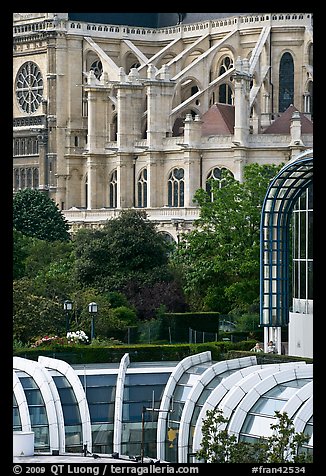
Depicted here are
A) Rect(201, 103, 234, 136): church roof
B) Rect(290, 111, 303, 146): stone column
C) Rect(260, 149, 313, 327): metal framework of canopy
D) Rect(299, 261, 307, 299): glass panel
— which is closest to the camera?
Rect(299, 261, 307, 299): glass panel

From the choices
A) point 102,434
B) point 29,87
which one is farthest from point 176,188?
point 102,434

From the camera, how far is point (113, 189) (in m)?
93.2

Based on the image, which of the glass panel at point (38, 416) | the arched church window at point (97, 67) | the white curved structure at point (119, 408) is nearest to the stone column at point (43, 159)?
the arched church window at point (97, 67)

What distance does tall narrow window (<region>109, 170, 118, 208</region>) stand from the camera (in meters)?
92.8

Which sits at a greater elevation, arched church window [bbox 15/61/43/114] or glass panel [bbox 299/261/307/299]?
arched church window [bbox 15/61/43/114]

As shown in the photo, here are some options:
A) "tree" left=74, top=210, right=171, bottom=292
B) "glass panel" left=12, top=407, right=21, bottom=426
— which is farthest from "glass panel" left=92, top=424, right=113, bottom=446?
"tree" left=74, top=210, right=171, bottom=292

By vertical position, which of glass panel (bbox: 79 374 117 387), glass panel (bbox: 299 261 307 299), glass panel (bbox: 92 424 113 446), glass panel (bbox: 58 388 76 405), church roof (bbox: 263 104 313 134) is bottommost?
glass panel (bbox: 92 424 113 446)

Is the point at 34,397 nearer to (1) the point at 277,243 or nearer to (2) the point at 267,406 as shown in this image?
(2) the point at 267,406

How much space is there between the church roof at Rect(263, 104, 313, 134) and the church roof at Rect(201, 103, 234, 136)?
7.14 feet

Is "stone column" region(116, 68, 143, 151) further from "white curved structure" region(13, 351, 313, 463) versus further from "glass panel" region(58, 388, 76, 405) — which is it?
"glass panel" region(58, 388, 76, 405)

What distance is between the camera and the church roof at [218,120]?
88581 millimetres

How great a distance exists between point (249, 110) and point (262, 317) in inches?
1751

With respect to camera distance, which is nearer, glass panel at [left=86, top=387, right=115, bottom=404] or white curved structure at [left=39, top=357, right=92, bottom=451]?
white curved structure at [left=39, top=357, right=92, bottom=451]
